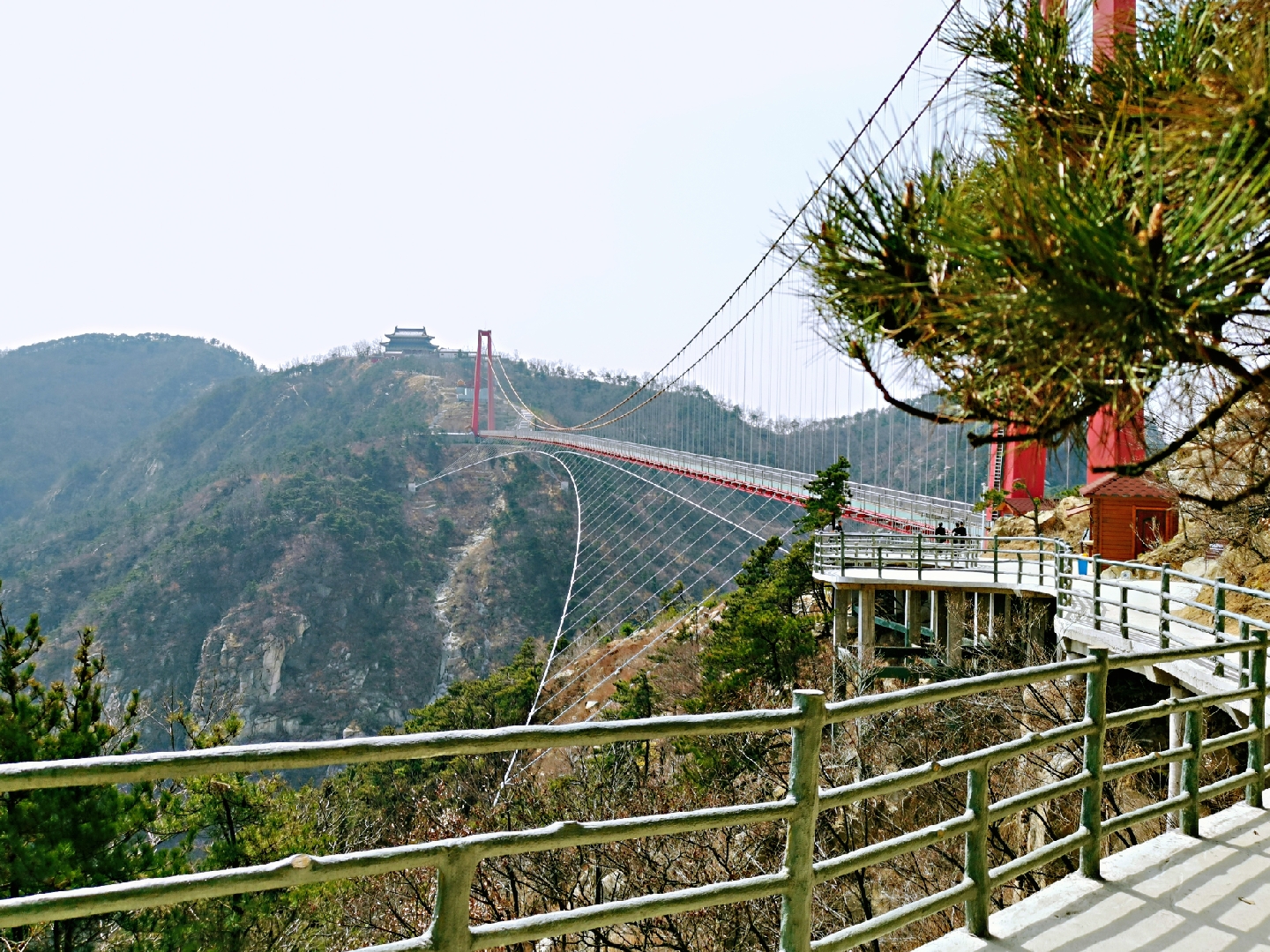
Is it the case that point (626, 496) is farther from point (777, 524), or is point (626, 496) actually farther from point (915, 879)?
point (915, 879)

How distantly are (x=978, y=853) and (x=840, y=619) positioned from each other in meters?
15.6

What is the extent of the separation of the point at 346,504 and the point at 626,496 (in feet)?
103

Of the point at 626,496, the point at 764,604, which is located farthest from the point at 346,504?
the point at 764,604

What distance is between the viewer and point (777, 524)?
56.7m

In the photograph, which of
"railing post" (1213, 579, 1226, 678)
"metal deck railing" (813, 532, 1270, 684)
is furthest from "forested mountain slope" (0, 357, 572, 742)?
"railing post" (1213, 579, 1226, 678)

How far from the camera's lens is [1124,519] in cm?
1817

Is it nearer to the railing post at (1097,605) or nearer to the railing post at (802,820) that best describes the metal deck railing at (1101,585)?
the railing post at (1097,605)

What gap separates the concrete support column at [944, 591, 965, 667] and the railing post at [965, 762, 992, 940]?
12975 mm

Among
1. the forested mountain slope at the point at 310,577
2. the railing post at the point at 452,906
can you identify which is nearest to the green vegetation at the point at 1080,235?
the railing post at the point at 452,906

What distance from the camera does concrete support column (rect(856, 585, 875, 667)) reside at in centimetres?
1600

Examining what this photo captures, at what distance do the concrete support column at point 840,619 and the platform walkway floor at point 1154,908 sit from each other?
1374cm

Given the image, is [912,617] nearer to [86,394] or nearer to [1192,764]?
[1192,764]

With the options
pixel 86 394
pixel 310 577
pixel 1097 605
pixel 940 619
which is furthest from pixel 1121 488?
pixel 86 394

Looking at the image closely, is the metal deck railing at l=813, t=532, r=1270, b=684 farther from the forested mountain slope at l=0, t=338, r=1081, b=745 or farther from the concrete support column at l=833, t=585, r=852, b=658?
the forested mountain slope at l=0, t=338, r=1081, b=745
